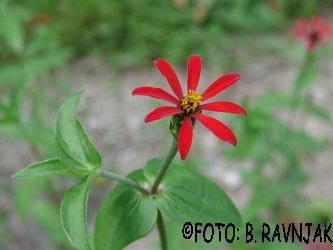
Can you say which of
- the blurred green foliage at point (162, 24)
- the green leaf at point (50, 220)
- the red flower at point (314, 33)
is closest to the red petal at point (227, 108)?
the red flower at point (314, 33)

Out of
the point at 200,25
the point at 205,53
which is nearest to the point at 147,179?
the point at 205,53

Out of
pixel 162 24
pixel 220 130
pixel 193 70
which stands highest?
pixel 162 24

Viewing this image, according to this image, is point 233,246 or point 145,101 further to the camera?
point 145,101

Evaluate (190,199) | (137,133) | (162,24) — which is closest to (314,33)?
(190,199)

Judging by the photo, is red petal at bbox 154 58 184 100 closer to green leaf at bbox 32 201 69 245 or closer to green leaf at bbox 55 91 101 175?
green leaf at bbox 55 91 101 175

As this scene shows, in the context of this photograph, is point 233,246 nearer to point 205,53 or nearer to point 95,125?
point 95,125

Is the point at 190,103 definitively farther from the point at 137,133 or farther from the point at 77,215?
the point at 137,133

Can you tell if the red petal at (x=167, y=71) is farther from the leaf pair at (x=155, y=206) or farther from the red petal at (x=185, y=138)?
the leaf pair at (x=155, y=206)
